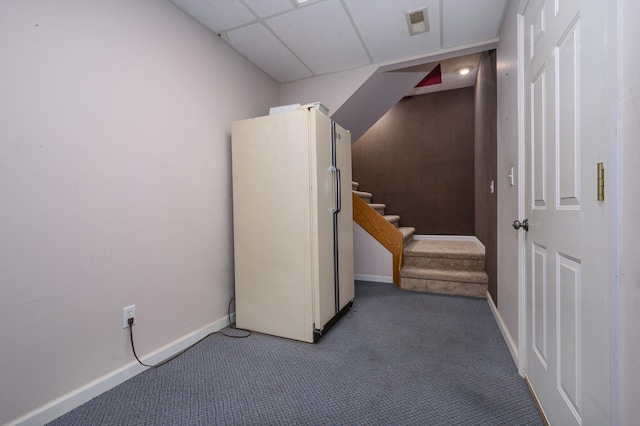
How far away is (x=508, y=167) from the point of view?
5.86 ft

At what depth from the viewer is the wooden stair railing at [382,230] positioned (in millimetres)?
3354

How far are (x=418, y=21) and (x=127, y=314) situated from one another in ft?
9.12

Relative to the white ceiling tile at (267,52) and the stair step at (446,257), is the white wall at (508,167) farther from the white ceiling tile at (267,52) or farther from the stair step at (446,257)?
the white ceiling tile at (267,52)

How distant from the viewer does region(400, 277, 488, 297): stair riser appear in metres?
2.85

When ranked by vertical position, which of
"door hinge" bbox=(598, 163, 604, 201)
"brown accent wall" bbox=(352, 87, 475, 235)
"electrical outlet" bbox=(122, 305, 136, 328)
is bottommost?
"electrical outlet" bbox=(122, 305, 136, 328)

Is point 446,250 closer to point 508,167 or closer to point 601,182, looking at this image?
point 508,167

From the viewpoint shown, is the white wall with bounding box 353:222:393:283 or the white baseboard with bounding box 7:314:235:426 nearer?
the white baseboard with bounding box 7:314:235:426

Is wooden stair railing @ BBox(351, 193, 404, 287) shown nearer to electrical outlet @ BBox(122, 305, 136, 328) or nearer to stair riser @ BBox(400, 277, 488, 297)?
stair riser @ BBox(400, 277, 488, 297)

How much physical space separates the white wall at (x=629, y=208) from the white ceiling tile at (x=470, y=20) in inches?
60.2

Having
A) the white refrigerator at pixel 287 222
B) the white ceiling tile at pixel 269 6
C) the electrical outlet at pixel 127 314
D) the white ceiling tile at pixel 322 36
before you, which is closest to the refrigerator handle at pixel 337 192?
the white refrigerator at pixel 287 222

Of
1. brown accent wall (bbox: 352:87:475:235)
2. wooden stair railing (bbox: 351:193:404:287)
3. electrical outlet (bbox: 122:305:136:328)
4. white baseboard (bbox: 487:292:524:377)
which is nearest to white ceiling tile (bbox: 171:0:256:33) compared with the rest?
electrical outlet (bbox: 122:305:136:328)

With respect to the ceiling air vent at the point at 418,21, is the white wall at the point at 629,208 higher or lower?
lower

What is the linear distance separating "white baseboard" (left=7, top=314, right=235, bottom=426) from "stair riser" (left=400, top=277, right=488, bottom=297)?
220 cm

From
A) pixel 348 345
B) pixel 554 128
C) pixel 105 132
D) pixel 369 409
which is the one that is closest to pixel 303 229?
pixel 348 345
